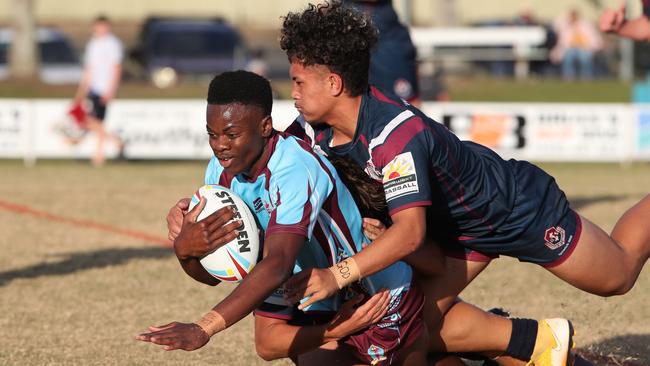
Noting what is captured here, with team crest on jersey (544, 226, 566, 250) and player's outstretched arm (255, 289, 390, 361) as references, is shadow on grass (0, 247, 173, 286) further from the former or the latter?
team crest on jersey (544, 226, 566, 250)

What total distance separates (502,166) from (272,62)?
29.0 metres

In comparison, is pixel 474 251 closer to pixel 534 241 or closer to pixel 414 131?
pixel 534 241

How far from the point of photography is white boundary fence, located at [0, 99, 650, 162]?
1725 cm

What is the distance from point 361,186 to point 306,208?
502 mm

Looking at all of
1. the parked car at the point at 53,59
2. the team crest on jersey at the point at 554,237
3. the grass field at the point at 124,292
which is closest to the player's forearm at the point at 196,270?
the grass field at the point at 124,292

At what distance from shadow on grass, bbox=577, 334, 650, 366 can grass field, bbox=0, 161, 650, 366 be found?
0.04 feet

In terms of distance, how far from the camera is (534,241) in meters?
5.08

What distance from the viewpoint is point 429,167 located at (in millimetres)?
4691

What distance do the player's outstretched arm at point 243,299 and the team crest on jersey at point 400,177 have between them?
417 millimetres

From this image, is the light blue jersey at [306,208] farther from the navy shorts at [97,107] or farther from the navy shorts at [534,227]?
the navy shorts at [97,107]

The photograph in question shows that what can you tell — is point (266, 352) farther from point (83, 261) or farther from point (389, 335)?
point (83, 261)

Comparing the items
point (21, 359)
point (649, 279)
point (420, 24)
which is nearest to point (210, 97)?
point (21, 359)

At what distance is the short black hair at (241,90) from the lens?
14.7ft

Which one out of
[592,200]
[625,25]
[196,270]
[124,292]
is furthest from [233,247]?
[592,200]
